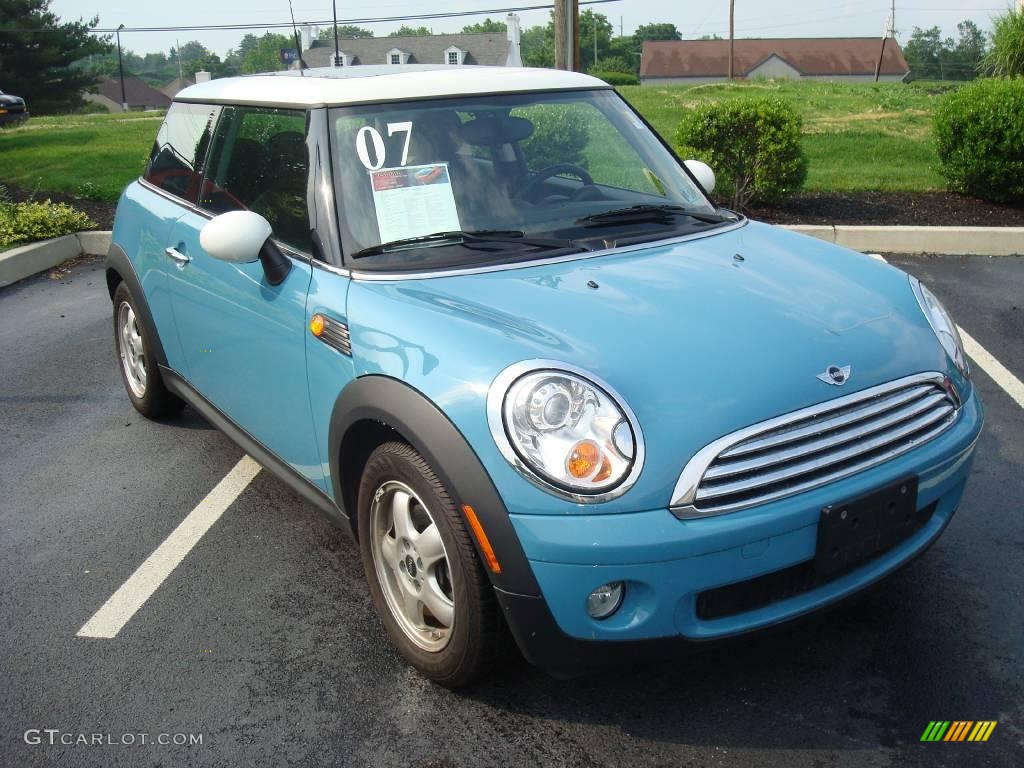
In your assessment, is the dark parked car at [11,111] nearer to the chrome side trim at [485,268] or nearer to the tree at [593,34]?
the chrome side trim at [485,268]

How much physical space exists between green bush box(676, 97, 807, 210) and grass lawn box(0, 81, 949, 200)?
144cm

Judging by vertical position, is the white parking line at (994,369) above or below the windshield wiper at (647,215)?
below

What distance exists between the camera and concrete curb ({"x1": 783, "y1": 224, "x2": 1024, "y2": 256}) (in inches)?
321

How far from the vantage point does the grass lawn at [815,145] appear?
11.2 m

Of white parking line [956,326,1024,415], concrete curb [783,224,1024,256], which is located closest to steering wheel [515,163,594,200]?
white parking line [956,326,1024,415]

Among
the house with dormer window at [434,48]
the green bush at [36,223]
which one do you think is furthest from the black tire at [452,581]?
the house with dormer window at [434,48]

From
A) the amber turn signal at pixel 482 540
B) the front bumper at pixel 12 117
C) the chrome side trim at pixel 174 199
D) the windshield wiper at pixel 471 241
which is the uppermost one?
the front bumper at pixel 12 117

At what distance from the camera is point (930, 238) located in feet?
27.2

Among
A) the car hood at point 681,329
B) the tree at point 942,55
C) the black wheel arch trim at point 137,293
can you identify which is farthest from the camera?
the tree at point 942,55

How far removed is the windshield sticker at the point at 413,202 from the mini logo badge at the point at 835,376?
4.35 ft

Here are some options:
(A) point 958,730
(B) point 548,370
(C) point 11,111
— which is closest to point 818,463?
(B) point 548,370

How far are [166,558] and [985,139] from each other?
8.35 metres

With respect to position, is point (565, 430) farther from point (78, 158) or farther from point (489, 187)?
point (78, 158)

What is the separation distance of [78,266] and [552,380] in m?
7.62
